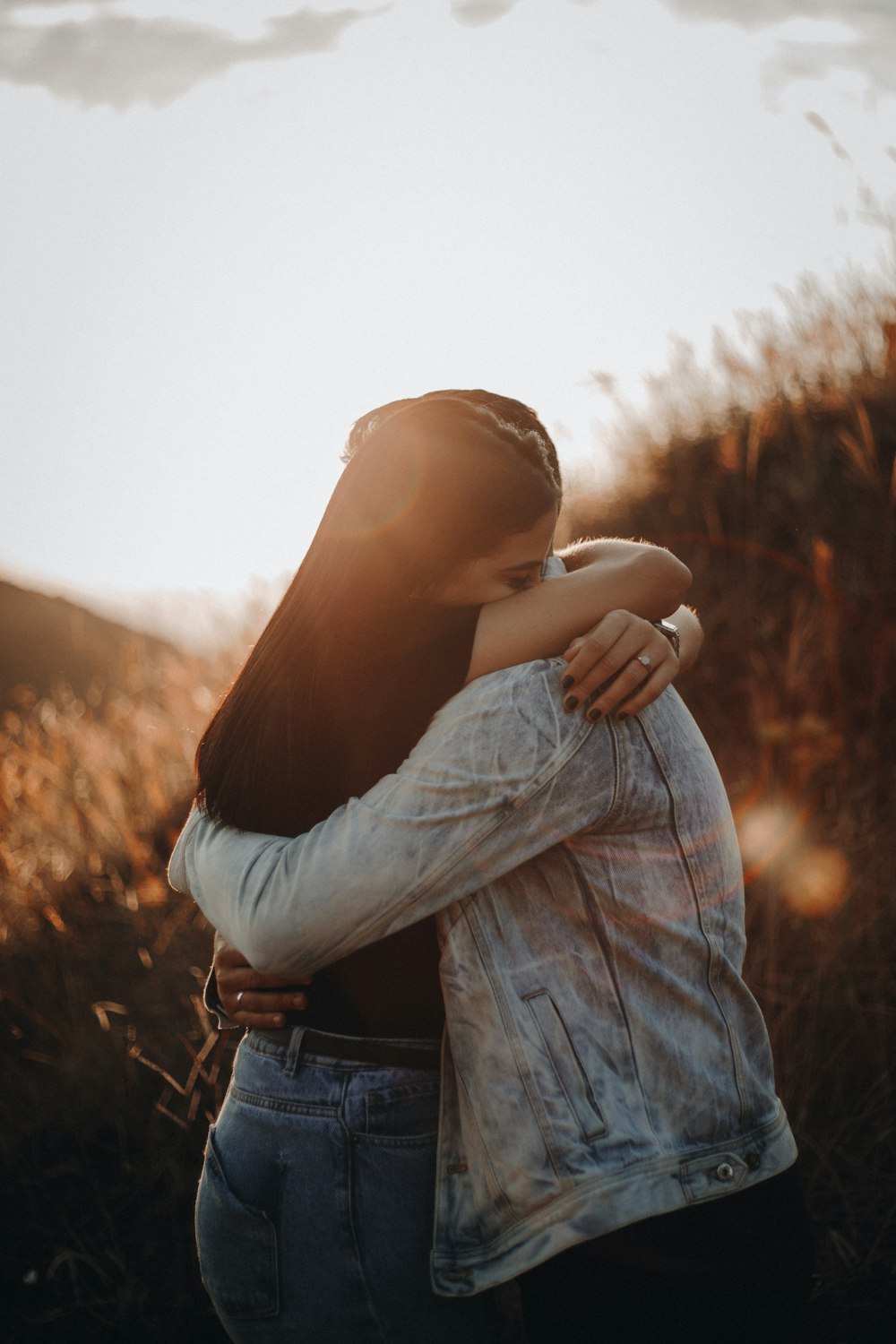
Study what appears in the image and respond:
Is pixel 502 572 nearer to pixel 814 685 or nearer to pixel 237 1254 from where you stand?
pixel 237 1254

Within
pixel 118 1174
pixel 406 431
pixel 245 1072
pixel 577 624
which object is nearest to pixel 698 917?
pixel 577 624

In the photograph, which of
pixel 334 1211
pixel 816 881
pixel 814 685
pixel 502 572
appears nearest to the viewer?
pixel 334 1211

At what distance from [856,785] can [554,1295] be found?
2.37 meters

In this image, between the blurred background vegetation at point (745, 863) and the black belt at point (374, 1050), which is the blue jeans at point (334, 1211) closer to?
the black belt at point (374, 1050)

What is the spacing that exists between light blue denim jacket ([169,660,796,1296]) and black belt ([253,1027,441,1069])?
0.05m

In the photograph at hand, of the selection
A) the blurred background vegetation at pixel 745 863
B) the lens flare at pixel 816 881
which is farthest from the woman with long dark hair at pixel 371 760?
the lens flare at pixel 816 881

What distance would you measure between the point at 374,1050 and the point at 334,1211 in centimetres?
22

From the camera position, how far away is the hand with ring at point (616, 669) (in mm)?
1146

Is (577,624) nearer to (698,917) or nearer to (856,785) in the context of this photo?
(698,917)

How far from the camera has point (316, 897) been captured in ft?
3.69

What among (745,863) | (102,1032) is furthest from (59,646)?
(745,863)

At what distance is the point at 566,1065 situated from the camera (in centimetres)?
113

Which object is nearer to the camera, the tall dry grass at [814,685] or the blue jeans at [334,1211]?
the blue jeans at [334,1211]

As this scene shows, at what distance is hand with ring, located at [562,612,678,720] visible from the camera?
1146 mm
